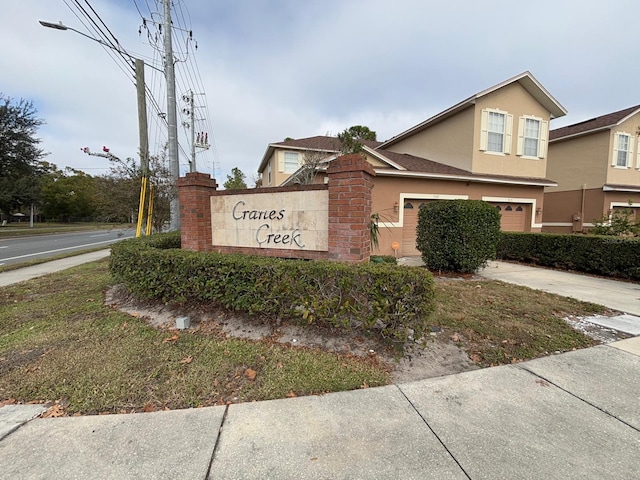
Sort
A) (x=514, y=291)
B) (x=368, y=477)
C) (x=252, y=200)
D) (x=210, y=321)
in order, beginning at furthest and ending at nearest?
(x=514, y=291) < (x=252, y=200) < (x=210, y=321) < (x=368, y=477)

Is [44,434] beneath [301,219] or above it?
beneath

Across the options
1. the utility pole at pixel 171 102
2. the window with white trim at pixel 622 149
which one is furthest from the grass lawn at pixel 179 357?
the window with white trim at pixel 622 149

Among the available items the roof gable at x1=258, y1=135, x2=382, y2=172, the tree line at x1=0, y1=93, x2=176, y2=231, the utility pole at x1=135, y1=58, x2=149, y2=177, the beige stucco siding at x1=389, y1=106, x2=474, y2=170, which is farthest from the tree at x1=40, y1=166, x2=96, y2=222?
the beige stucco siding at x1=389, y1=106, x2=474, y2=170

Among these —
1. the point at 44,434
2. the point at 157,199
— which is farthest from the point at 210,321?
the point at 157,199

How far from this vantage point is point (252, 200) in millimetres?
4297

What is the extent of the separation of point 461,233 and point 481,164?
629cm

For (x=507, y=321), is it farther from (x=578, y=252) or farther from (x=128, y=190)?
(x=128, y=190)

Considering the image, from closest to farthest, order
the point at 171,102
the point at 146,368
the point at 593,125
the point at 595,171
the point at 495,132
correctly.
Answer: the point at 146,368
the point at 171,102
the point at 495,132
the point at 595,171
the point at 593,125

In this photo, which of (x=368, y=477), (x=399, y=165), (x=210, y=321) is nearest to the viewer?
(x=368, y=477)

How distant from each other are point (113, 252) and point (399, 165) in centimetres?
882

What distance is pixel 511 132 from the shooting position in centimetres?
1148

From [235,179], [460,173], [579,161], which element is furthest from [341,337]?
[235,179]

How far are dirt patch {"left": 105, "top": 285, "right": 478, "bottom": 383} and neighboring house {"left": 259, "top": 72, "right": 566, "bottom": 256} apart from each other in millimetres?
6612

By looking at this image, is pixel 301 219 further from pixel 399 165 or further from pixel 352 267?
pixel 399 165
